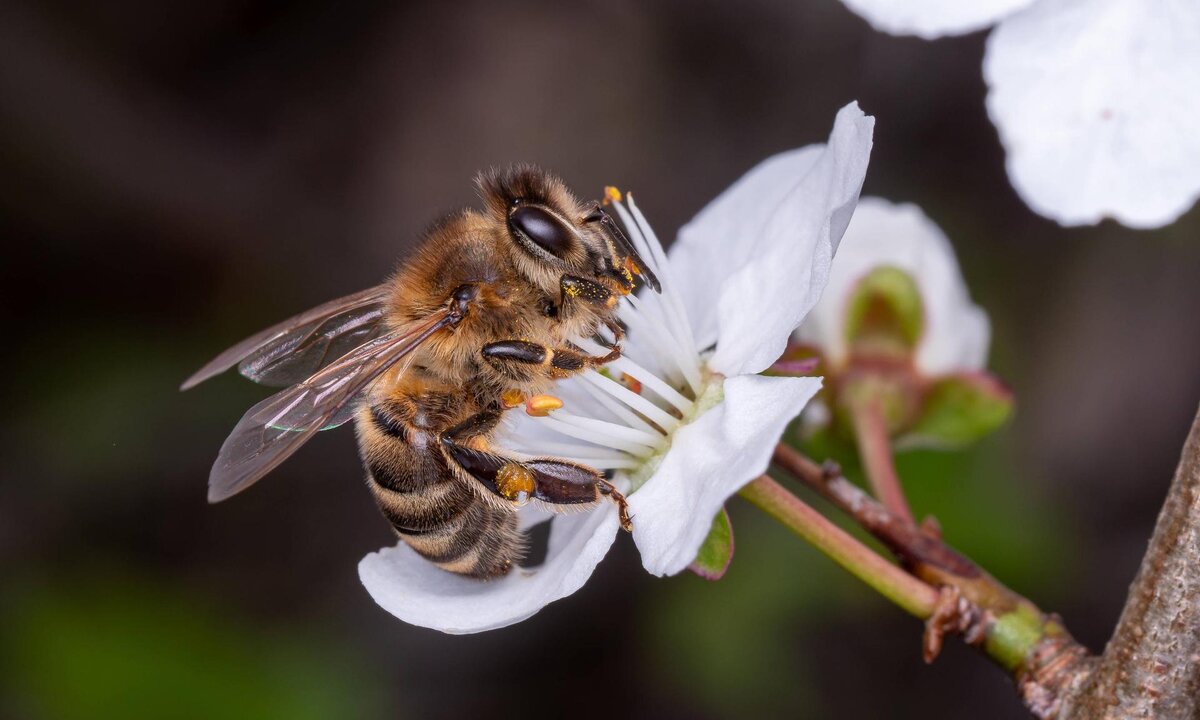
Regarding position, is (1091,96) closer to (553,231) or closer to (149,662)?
(553,231)

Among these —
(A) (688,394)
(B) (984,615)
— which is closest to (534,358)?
(A) (688,394)

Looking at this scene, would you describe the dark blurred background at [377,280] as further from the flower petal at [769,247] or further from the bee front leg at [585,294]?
the bee front leg at [585,294]

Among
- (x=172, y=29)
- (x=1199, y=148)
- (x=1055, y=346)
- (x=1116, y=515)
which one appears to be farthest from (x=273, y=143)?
(x=1199, y=148)

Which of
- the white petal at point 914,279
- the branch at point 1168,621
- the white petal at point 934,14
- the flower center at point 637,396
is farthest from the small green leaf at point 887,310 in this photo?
the branch at point 1168,621

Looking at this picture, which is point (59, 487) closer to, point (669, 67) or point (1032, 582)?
point (669, 67)

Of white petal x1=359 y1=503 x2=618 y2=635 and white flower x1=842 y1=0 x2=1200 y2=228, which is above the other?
white flower x1=842 y1=0 x2=1200 y2=228

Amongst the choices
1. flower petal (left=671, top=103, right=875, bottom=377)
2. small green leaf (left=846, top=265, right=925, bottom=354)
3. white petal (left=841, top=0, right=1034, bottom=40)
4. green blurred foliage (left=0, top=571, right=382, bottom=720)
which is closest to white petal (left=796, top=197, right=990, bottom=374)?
small green leaf (left=846, top=265, right=925, bottom=354)

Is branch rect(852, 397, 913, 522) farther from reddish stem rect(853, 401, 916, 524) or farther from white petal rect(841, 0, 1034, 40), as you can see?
white petal rect(841, 0, 1034, 40)

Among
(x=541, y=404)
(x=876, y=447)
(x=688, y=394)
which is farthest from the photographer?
(x=876, y=447)
